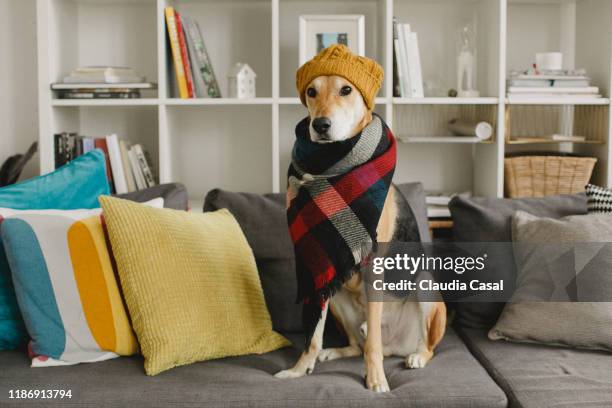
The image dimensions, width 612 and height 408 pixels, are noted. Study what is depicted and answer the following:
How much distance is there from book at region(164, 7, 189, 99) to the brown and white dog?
34.4 inches

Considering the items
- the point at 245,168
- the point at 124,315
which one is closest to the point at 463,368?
the point at 124,315

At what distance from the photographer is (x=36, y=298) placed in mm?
1766

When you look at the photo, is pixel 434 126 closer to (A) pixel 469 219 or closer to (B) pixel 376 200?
(A) pixel 469 219

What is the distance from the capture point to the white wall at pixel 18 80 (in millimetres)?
2814

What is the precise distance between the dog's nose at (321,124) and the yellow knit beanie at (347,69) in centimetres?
11

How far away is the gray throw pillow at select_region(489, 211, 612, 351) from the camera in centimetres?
188

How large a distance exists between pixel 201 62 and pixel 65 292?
Result: 113 cm

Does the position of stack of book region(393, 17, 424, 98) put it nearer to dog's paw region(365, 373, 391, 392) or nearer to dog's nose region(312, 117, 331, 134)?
dog's nose region(312, 117, 331, 134)

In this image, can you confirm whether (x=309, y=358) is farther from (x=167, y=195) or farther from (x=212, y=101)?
(x=212, y=101)

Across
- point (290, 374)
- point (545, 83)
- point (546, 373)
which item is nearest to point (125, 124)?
point (290, 374)

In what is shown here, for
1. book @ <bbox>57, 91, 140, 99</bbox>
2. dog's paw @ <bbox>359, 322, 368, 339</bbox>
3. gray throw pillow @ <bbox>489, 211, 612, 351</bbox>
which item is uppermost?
book @ <bbox>57, 91, 140, 99</bbox>

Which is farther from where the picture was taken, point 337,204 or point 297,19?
point 297,19

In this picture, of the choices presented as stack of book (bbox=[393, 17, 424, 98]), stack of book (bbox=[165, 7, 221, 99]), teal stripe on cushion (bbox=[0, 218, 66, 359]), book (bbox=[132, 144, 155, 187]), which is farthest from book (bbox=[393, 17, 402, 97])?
teal stripe on cushion (bbox=[0, 218, 66, 359])

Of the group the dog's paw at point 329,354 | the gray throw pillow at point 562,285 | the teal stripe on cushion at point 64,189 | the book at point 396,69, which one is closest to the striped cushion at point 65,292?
the teal stripe on cushion at point 64,189
